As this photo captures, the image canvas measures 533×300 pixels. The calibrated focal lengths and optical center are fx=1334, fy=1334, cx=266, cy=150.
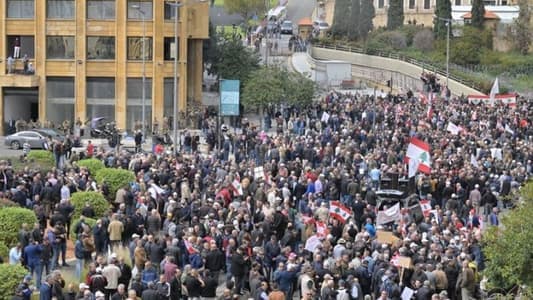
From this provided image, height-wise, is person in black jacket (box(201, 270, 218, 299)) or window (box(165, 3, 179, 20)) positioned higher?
window (box(165, 3, 179, 20))

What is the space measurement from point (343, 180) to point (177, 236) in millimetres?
10348

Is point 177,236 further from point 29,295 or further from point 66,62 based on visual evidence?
point 66,62

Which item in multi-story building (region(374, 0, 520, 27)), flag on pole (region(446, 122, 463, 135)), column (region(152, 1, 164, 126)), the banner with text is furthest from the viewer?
multi-story building (region(374, 0, 520, 27))

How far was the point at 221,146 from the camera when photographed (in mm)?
50312

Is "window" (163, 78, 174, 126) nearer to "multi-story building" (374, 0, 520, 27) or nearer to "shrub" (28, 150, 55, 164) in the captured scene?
"shrub" (28, 150, 55, 164)

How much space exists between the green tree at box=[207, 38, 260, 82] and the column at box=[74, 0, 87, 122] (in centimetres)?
1043

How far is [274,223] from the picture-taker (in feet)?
101

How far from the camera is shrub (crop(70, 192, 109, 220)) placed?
33562 mm

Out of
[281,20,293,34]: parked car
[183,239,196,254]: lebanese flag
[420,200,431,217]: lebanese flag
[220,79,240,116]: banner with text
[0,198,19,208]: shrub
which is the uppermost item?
[281,20,293,34]: parked car

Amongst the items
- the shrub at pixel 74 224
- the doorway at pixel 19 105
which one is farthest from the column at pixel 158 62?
the shrub at pixel 74 224

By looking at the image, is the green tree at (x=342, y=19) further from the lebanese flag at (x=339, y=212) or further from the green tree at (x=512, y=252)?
the green tree at (x=512, y=252)

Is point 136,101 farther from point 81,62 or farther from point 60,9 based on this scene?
point 60,9

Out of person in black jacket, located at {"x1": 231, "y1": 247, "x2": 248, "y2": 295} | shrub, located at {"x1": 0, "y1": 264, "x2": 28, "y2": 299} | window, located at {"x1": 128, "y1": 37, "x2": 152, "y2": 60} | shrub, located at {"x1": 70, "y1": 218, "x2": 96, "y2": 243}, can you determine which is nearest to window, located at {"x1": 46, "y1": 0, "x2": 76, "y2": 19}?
window, located at {"x1": 128, "y1": 37, "x2": 152, "y2": 60}

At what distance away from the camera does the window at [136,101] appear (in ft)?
215
